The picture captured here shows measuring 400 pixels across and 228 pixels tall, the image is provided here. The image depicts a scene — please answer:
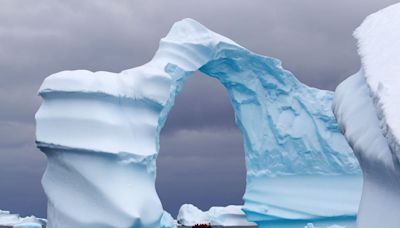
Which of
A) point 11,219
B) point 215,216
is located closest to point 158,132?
point 11,219

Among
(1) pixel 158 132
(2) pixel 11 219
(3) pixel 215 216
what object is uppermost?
(1) pixel 158 132

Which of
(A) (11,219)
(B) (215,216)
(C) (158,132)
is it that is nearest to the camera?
(C) (158,132)

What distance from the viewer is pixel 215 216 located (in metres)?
17.2

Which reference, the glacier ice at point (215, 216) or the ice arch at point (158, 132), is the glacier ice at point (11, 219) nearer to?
the glacier ice at point (215, 216)

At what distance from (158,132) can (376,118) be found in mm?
6724

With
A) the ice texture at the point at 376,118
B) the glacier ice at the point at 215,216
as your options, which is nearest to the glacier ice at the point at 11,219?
the glacier ice at the point at 215,216

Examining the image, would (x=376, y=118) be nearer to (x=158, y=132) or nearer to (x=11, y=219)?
(x=158, y=132)

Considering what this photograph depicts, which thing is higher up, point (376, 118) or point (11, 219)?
point (376, 118)

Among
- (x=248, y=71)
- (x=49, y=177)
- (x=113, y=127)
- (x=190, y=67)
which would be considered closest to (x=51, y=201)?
(x=49, y=177)

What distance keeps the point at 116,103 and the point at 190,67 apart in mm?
2351

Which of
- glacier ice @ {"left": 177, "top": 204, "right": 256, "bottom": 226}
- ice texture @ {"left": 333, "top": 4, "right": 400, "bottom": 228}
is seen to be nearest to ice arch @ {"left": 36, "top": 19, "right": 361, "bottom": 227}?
ice texture @ {"left": 333, "top": 4, "right": 400, "bottom": 228}

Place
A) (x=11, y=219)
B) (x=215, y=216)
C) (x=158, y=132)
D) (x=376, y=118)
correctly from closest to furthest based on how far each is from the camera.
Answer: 1. (x=376, y=118)
2. (x=158, y=132)
3. (x=11, y=219)
4. (x=215, y=216)

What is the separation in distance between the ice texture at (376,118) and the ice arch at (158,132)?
14.8 feet

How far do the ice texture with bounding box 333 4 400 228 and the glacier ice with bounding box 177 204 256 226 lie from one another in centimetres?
1361
